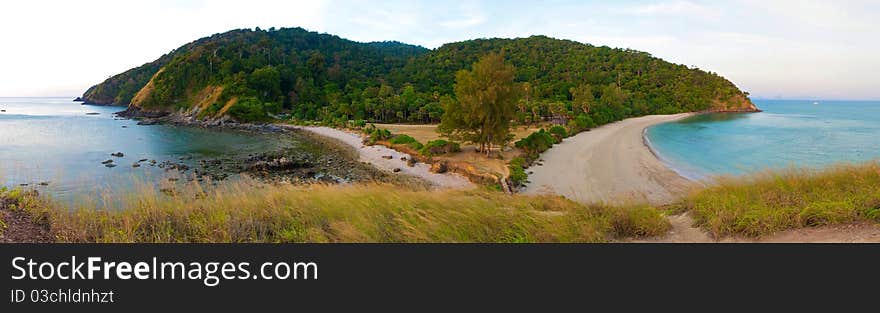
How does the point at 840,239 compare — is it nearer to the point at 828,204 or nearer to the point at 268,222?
the point at 828,204

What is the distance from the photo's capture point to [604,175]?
2562 centimetres

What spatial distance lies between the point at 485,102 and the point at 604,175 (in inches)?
365

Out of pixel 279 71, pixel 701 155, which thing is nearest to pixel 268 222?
pixel 701 155

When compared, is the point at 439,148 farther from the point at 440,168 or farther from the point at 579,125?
the point at 579,125

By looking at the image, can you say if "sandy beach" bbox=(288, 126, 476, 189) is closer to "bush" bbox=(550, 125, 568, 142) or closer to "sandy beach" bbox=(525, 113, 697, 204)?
"sandy beach" bbox=(525, 113, 697, 204)

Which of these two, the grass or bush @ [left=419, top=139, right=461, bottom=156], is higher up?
the grass

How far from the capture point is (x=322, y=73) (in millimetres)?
126875

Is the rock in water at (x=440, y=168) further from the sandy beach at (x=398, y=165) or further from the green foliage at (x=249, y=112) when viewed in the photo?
the green foliage at (x=249, y=112)

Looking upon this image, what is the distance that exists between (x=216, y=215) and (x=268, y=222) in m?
0.64

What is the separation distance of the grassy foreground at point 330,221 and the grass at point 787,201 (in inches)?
30.4

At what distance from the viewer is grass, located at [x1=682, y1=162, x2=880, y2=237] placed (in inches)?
187

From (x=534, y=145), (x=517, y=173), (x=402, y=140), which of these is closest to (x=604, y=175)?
(x=517, y=173)

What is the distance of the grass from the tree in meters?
21.1

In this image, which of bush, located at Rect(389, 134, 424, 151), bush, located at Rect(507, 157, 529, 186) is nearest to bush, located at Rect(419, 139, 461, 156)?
bush, located at Rect(389, 134, 424, 151)
